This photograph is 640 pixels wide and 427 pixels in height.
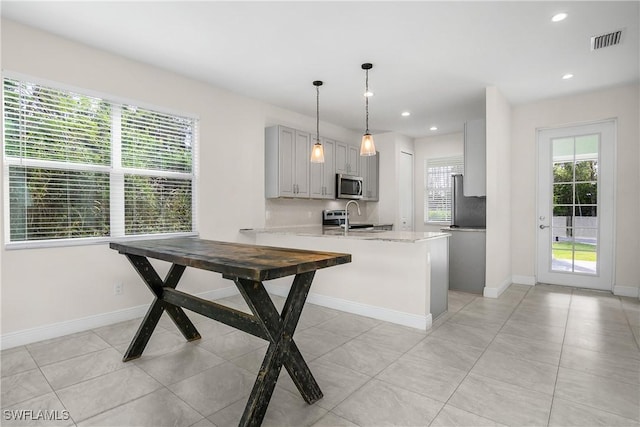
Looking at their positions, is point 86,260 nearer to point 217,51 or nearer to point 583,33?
point 217,51

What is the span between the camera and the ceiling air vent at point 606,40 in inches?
114

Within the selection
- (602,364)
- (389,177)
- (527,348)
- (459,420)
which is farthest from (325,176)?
(459,420)

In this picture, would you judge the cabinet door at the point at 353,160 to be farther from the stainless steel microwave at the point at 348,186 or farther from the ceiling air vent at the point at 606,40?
the ceiling air vent at the point at 606,40

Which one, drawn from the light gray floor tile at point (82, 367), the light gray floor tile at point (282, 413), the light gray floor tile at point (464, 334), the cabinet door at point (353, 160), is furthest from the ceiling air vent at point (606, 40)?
the light gray floor tile at point (82, 367)

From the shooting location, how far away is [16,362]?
2.43 meters

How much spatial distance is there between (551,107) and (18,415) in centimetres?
624

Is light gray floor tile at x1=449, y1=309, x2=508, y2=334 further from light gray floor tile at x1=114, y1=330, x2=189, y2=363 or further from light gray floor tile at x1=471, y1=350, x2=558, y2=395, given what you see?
light gray floor tile at x1=114, y1=330, x2=189, y2=363

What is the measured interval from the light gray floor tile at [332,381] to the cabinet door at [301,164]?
2848 mm

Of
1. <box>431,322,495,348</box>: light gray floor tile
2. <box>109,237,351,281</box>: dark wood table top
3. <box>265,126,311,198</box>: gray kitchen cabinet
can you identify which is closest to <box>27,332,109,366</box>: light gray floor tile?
<box>109,237,351,281</box>: dark wood table top

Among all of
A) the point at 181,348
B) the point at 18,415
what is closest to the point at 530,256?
the point at 181,348

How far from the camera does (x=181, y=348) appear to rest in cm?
268

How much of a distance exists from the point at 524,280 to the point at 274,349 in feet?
14.9

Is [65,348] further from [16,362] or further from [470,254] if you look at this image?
[470,254]

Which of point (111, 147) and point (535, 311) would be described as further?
point (535, 311)
